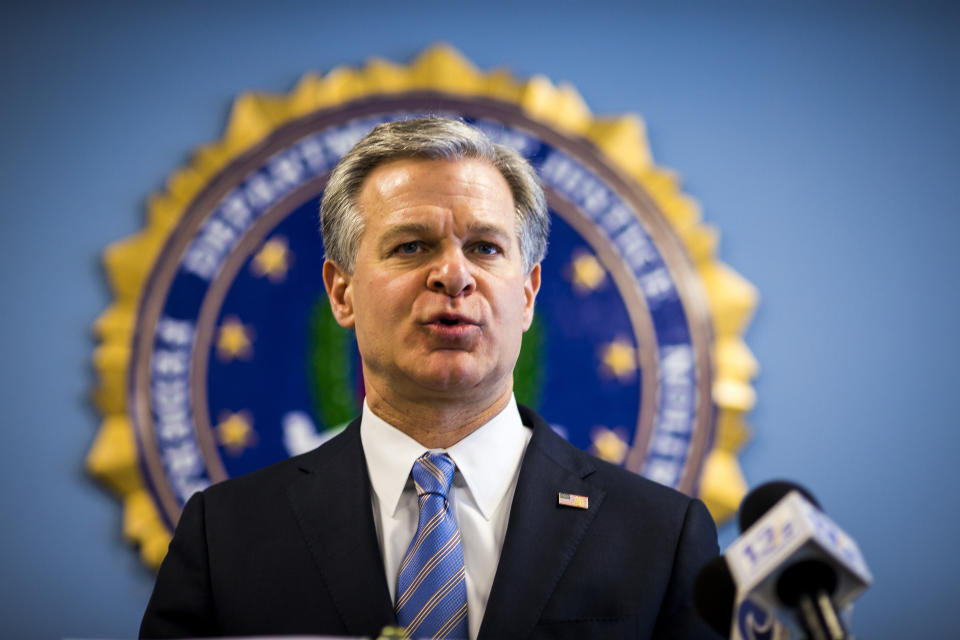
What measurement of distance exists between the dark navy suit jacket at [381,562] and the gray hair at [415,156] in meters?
0.35

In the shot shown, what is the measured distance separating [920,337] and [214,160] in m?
1.90

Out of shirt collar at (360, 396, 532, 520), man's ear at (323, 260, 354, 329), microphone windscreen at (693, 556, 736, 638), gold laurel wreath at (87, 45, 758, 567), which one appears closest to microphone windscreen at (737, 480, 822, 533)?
microphone windscreen at (693, 556, 736, 638)

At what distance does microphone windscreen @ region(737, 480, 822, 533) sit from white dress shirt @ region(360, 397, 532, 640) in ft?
1.41

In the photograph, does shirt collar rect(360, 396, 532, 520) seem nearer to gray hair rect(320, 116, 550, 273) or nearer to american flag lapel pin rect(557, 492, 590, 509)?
american flag lapel pin rect(557, 492, 590, 509)

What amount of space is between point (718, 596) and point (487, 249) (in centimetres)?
67

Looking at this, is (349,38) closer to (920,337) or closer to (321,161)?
(321,161)

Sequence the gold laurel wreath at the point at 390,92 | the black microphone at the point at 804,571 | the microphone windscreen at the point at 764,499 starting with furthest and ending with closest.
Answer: the gold laurel wreath at the point at 390,92 → the microphone windscreen at the point at 764,499 → the black microphone at the point at 804,571

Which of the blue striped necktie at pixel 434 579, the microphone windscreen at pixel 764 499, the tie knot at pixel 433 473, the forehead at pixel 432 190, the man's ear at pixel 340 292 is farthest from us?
the man's ear at pixel 340 292

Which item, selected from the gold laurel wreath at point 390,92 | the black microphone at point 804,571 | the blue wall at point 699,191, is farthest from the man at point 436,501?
the blue wall at point 699,191

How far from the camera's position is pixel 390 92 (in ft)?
7.64

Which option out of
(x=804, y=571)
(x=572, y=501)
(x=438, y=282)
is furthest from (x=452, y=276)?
(x=804, y=571)

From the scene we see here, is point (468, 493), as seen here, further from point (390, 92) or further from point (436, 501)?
point (390, 92)

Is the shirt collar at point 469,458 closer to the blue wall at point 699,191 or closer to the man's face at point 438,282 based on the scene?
the man's face at point 438,282

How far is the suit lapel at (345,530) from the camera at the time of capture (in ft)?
3.89
